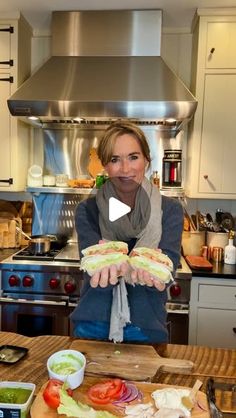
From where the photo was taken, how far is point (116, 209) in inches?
43.5

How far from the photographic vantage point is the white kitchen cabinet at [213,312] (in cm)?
196

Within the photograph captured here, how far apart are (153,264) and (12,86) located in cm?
177

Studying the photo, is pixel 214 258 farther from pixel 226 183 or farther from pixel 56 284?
pixel 56 284

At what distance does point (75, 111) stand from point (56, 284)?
3.23 feet

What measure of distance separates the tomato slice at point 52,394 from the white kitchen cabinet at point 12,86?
1682mm

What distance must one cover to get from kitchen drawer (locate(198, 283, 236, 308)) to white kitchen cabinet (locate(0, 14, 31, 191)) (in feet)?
4.38

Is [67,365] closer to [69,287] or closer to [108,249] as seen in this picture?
[108,249]

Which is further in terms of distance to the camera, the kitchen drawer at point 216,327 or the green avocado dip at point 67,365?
the kitchen drawer at point 216,327

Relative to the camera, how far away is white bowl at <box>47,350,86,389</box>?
848 mm

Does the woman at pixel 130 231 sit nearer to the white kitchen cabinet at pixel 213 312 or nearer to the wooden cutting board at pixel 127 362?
the wooden cutting board at pixel 127 362

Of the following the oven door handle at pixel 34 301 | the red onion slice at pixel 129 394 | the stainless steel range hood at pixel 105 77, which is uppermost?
the stainless steel range hood at pixel 105 77

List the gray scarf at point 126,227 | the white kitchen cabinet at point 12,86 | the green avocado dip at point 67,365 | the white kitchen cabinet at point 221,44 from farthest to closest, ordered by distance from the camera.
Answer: the white kitchen cabinet at point 12,86 < the white kitchen cabinet at point 221,44 < the gray scarf at point 126,227 < the green avocado dip at point 67,365

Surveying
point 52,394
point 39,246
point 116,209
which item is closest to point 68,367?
point 52,394

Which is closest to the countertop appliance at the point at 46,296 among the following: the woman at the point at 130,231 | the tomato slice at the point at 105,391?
the woman at the point at 130,231
